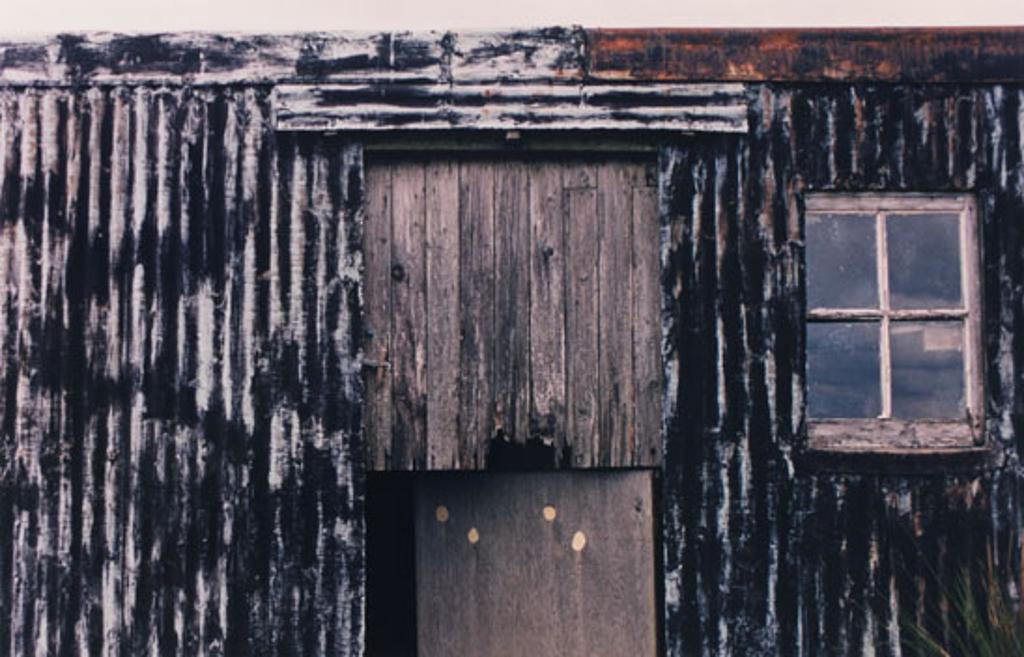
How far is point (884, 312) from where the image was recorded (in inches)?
210

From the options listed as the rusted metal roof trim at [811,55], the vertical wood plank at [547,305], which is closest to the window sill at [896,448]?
the vertical wood plank at [547,305]

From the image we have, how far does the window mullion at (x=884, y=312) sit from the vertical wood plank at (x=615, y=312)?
1.25 metres

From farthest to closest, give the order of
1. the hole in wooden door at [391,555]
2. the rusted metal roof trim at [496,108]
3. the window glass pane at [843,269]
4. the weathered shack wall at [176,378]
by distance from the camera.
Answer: the hole in wooden door at [391,555], the window glass pane at [843,269], the rusted metal roof trim at [496,108], the weathered shack wall at [176,378]

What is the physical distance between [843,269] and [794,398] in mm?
715

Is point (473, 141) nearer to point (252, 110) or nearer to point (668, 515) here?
point (252, 110)

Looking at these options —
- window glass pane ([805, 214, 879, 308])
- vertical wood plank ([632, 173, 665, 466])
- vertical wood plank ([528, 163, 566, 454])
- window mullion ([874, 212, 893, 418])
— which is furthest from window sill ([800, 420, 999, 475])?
vertical wood plank ([528, 163, 566, 454])

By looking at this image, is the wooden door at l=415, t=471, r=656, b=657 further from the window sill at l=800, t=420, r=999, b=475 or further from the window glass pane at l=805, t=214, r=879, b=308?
the window glass pane at l=805, t=214, r=879, b=308

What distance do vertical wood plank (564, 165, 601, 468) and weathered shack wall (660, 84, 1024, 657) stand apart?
14.7 inches

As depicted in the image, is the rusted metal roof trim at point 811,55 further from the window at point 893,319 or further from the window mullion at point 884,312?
the window mullion at point 884,312

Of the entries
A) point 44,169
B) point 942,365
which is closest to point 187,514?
point 44,169

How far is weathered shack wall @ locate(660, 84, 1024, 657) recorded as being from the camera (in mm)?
5172

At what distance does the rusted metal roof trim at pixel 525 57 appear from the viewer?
5293 millimetres

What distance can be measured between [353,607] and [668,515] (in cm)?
161

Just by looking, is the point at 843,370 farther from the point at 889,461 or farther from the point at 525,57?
the point at 525,57
